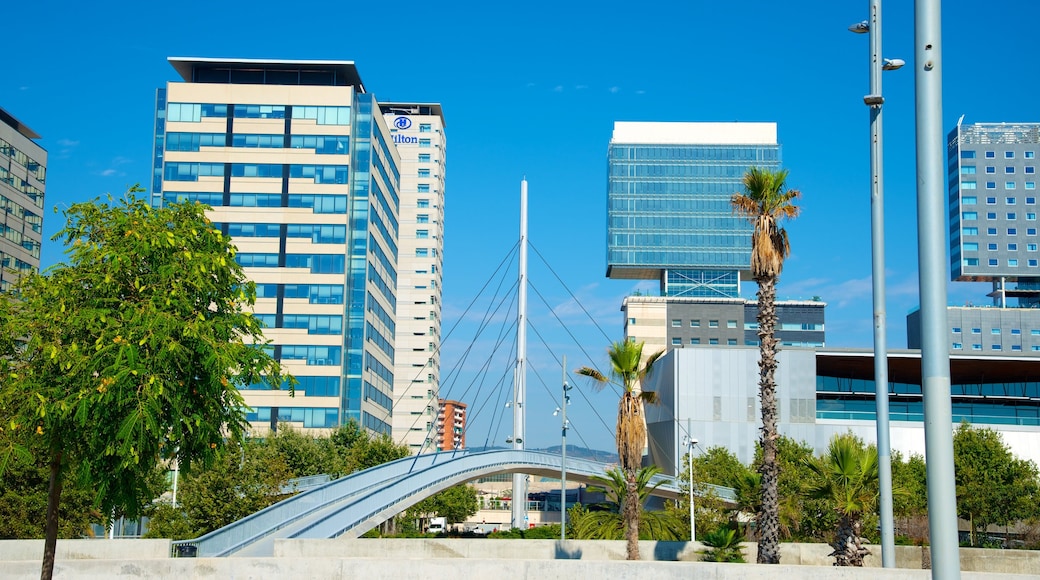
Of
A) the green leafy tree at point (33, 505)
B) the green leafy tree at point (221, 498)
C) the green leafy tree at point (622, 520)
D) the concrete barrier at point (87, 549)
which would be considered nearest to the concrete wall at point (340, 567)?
the concrete barrier at point (87, 549)

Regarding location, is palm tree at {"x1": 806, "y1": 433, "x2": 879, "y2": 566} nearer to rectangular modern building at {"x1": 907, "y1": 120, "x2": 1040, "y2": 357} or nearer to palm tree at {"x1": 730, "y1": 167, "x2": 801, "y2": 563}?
palm tree at {"x1": 730, "y1": 167, "x2": 801, "y2": 563}

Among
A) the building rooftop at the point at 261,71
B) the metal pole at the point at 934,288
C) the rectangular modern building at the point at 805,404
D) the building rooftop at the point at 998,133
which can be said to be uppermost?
the building rooftop at the point at 998,133

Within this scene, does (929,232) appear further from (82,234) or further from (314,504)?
(314,504)

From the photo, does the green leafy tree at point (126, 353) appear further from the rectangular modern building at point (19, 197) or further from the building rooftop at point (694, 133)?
the building rooftop at point (694, 133)

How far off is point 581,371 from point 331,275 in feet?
190

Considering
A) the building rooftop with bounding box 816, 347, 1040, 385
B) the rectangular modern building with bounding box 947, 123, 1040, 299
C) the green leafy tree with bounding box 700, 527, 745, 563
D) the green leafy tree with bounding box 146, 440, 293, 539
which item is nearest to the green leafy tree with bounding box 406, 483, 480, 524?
the building rooftop with bounding box 816, 347, 1040, 385

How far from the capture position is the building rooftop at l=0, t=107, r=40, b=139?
90.7 meters

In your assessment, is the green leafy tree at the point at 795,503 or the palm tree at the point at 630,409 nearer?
the palm tree at the point at 630,409

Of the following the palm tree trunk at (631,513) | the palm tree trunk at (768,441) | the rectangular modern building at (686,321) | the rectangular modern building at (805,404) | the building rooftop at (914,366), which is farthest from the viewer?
the rectangular modern building at (686,321)

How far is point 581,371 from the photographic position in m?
30.5

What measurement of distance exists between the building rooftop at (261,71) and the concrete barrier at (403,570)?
233 ft

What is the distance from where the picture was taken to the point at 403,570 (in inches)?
931

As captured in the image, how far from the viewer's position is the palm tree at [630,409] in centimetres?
2928

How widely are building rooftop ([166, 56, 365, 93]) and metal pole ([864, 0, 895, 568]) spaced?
242 ft
